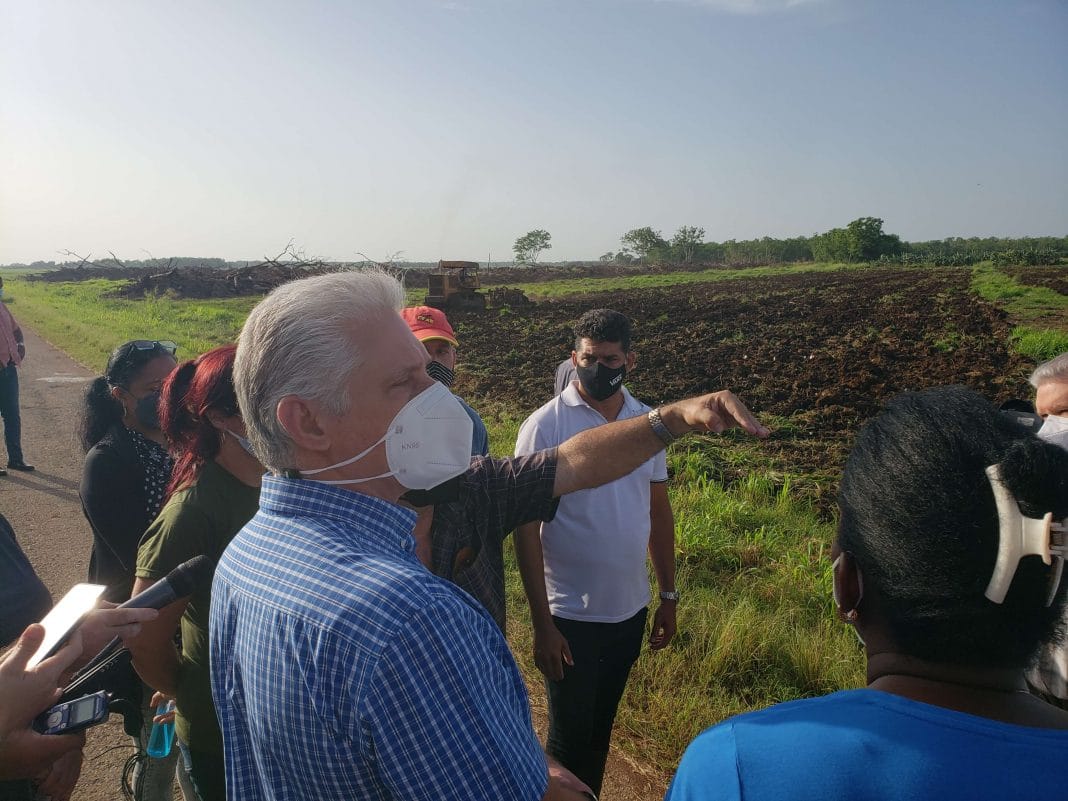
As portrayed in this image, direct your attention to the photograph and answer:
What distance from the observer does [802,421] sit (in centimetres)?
957

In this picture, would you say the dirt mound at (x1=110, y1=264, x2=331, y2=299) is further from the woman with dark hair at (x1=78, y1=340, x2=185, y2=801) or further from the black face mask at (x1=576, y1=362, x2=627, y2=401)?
the black face mask at (x1=576, y1=362, x2=627, y2=401)

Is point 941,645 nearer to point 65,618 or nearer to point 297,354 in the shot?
point 297,354

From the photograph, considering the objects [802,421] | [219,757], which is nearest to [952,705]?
[219,757]

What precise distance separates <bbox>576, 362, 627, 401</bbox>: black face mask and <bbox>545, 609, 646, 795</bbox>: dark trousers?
3.20 ft

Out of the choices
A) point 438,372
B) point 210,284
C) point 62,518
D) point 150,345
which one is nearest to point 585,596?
point 438,372

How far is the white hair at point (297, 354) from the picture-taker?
128cm

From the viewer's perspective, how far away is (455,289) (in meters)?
26.1

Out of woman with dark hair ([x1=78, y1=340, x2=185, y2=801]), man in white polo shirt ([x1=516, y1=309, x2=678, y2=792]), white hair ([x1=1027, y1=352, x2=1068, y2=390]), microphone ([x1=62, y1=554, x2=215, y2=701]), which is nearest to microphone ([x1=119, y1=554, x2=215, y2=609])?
microphone ([x1=62, y1=554, x2=215, y2=701])

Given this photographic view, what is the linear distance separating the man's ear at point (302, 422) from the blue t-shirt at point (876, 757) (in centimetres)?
87

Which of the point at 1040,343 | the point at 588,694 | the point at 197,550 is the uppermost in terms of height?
the point at 197,550

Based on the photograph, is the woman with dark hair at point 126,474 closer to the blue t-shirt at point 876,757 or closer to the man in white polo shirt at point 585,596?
the man in white polo shirt at point 585,596

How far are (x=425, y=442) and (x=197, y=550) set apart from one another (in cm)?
95

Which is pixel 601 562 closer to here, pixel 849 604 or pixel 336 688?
pixel 849 604

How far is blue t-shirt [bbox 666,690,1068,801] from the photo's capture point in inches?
32.2
